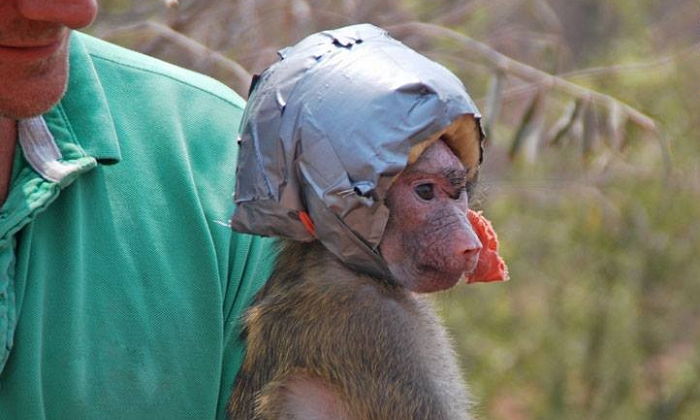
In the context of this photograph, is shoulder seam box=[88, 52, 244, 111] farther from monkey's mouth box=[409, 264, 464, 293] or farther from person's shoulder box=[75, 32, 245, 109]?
monkey's mouth box=[409, 264, 464, 293]

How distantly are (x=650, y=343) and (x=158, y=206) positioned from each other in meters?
7.90

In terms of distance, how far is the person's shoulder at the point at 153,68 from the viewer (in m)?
3.59

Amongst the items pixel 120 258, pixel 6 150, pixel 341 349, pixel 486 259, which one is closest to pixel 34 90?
pixel 6 150

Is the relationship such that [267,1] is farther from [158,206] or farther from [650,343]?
[650,343]

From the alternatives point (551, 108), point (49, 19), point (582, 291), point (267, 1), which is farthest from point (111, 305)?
point (582, 291)

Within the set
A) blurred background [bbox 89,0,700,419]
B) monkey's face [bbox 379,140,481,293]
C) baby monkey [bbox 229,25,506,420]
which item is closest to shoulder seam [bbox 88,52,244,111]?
baby monkey [bbox 229,25,506,420]

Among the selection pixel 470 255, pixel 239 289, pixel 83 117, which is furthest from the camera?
pixel 239 289

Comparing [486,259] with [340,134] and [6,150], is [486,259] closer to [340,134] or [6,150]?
[340,134]

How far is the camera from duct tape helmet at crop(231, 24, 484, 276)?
2977mm

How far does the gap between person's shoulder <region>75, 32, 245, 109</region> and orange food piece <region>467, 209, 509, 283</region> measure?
0.71 m

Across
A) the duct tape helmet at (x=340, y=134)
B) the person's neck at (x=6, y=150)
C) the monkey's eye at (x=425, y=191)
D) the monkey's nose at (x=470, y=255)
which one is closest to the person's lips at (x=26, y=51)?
the person's neck at (x=6, y=150)

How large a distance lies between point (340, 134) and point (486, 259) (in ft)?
1.62

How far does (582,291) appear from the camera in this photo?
10531mm

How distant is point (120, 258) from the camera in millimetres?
3287
